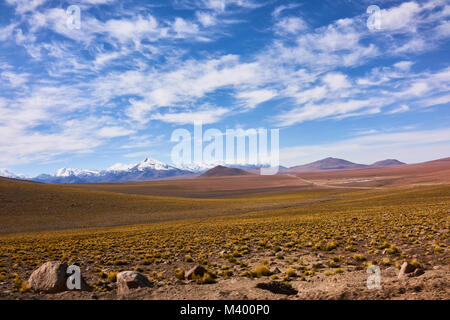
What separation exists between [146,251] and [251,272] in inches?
334

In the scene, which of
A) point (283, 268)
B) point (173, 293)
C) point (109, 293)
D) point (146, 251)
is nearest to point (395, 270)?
point (283, 268)

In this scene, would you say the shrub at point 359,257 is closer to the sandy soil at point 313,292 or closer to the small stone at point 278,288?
the sandy soil at point 313,292

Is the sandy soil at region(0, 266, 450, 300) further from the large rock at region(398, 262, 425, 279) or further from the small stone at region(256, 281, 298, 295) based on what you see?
the large rock at region(398, 262, 425, 279)

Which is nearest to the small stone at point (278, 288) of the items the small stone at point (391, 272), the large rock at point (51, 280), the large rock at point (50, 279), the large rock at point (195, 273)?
the large rock at point (195, 273)

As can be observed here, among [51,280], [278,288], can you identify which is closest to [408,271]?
[278,288]

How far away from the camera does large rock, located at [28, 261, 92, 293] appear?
790 cm

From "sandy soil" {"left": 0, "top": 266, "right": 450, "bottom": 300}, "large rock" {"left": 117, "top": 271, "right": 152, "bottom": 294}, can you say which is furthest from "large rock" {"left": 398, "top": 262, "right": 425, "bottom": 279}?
"large rock" {"left": 117, "top": 271, "right": 152, "bottom": 294}

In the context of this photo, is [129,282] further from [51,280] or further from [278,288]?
[278,288]
